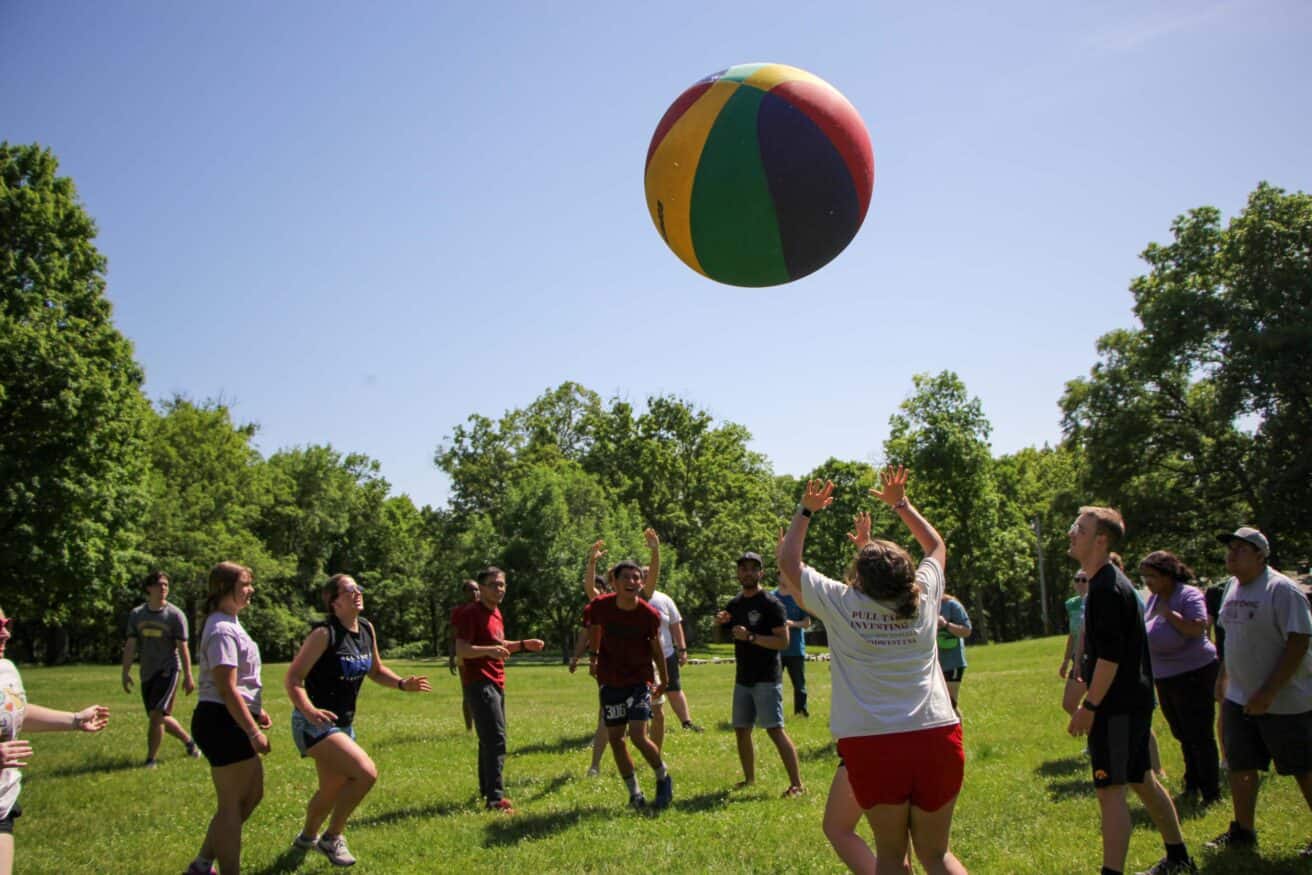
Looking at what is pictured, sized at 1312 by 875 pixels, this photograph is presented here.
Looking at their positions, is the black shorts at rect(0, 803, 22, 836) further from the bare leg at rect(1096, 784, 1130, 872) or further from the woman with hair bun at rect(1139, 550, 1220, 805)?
the woman with hair bun at rect(1139, 550, 1220, 805)

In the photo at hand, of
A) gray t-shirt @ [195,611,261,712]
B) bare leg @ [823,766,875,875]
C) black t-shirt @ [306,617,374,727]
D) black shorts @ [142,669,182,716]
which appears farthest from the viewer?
black shorts @ [142,669,182,716]

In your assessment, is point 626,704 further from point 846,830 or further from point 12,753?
point 12,753

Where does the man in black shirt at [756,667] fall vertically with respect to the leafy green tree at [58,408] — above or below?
below

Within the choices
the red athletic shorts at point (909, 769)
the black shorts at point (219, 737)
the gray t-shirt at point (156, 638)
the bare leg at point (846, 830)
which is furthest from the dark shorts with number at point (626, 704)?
the gray t-shirt at point (156, 638)

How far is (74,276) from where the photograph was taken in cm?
2703

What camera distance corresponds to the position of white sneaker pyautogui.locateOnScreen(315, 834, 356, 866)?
648 centimetres

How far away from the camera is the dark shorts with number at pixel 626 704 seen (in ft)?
26.1

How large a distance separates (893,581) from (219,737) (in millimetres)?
4440

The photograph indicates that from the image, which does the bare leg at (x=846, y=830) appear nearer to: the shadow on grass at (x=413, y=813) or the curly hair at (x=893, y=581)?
the curly hair at (x=893, y=581)

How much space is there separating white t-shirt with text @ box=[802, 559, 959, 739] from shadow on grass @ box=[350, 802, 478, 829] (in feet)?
16.7

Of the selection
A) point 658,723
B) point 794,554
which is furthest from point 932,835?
point 658,723

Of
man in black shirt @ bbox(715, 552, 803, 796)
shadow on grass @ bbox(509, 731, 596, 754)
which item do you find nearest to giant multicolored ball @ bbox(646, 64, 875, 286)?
man in black shirt @ bbox(715, 552, 803, 796)

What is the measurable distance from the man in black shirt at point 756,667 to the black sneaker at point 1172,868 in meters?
3.22

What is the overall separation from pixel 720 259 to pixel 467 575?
39706 millimetres
